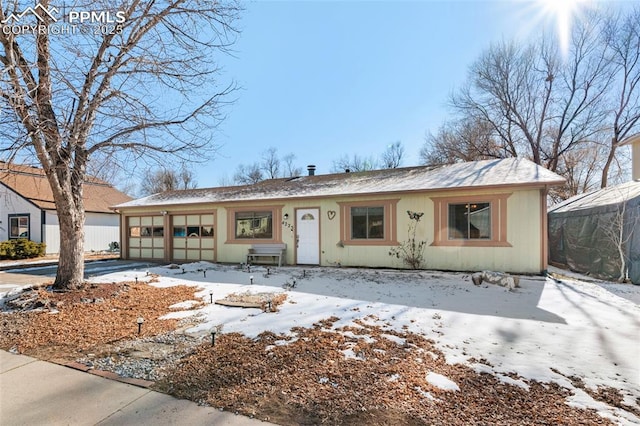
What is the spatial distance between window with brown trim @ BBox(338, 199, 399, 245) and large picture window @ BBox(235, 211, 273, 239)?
2.89m

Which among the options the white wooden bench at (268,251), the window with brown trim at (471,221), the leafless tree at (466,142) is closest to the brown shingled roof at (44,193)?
the white wooden bench at (268,251)

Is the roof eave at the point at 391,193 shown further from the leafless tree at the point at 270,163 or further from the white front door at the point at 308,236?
the leafless tree at the point at 270,163

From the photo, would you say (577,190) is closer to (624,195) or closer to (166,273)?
(624,195)

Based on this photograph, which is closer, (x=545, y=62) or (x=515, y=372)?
(x=515, y=372)

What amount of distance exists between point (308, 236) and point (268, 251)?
5.36 ft

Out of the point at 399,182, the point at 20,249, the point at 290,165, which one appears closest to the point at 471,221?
the point at 399,182

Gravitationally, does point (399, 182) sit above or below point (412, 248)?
above

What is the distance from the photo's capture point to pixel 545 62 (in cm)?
1889

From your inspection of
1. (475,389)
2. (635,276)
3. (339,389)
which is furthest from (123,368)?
(635,276)

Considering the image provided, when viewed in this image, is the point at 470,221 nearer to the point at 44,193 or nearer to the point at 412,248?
the point at 412,248

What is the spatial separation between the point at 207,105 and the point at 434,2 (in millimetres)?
6265

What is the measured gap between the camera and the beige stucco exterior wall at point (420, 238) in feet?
27.3

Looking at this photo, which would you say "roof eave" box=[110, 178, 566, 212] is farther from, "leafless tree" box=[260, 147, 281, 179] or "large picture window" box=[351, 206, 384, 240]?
"leafless tree" box=[260, 147, 281, 179]

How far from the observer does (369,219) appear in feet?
33.4
